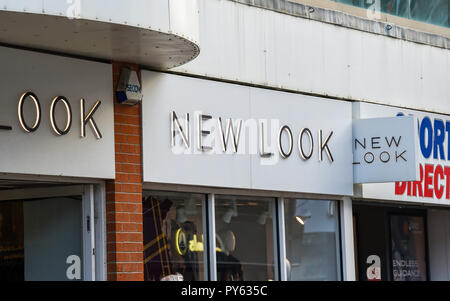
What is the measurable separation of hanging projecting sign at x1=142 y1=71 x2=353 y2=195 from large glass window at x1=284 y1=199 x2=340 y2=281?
0.28 meters

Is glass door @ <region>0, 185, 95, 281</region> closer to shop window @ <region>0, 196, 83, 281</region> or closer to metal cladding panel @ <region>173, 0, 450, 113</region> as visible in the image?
shop window @ <region>0, 196, 83, 281</region>

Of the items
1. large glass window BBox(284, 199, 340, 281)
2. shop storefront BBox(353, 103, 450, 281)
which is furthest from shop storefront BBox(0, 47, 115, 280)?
shop storefront BBox(353, 103, 450, 281)

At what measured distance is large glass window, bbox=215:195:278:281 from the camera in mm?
10297

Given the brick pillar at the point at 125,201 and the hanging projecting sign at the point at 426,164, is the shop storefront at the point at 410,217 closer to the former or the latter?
the hanging projecting sign at the point at 426,164

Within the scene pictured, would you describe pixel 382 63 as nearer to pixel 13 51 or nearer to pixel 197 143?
pixel 197 143

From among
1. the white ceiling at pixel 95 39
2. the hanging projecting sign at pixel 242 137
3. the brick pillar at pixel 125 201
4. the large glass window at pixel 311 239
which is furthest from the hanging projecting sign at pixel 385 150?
the brick pillar at pixel 125 201

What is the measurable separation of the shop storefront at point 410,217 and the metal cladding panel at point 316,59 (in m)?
0.30

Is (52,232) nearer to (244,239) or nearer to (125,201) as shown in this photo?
(125,201)

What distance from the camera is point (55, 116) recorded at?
329 inches

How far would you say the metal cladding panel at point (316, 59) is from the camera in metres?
10.2

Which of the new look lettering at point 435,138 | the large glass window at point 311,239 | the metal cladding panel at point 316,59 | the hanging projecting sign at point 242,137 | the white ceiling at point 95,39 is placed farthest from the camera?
the new look lettering at point 435,138

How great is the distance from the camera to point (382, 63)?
1233 centimetres
